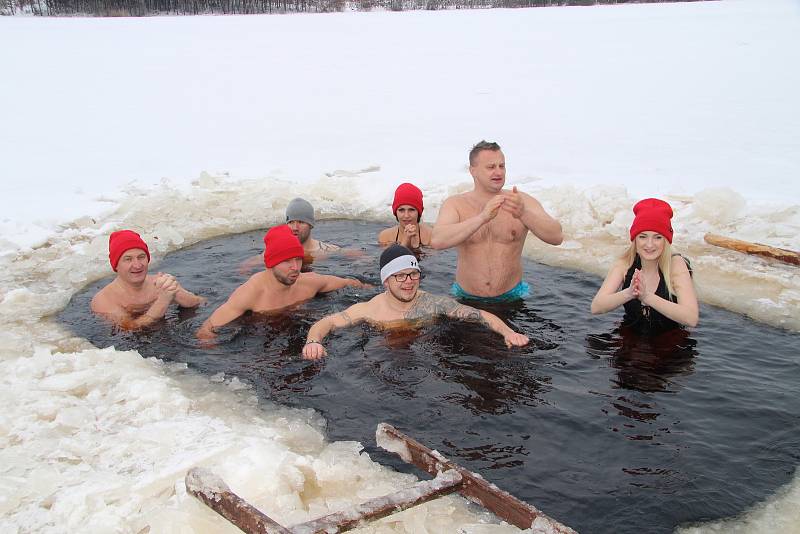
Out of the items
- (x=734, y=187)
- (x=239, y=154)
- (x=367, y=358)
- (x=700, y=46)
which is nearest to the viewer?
(x=367, y=358)

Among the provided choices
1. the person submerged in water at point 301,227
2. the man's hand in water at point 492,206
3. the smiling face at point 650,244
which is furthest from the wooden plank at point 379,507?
the person submerged in water at point 301,227

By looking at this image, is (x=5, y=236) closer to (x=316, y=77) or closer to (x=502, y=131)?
(x=502, y=131)

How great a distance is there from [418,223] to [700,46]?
52.5ft

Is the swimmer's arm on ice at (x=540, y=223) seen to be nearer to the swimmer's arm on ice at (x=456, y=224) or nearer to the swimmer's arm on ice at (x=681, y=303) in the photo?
the swimmer's arm on ice at (x=456, y=224)

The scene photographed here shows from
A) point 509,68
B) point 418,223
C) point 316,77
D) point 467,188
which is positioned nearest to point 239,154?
point 467,188

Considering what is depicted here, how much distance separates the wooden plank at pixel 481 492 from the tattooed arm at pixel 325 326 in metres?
1.54

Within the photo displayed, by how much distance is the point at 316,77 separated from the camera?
61.6ft

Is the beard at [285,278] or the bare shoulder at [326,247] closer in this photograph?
the beard at [285,278]

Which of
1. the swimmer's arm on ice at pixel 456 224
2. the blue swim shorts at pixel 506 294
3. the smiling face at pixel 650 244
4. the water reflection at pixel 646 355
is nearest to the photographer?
the water reflection at pixel 646 355

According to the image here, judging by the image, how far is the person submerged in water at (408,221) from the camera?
746 centimetres

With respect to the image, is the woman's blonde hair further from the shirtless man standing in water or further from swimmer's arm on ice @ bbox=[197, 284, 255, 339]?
swimmer's arm on ice @ bbox=[197, 284, 255, 339]

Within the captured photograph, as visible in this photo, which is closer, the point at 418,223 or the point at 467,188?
the point at 418,223

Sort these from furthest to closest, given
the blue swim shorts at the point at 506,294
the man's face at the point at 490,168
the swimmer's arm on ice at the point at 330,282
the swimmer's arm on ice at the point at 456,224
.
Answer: the swimmer's arm on ice at the point at 330,282, the blue swim shorts at the point at 506,294, the man's face at the point at 490,168, the swimmer's arm on ice at the point at 456,224

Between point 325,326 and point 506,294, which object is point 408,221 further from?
point 325,326
